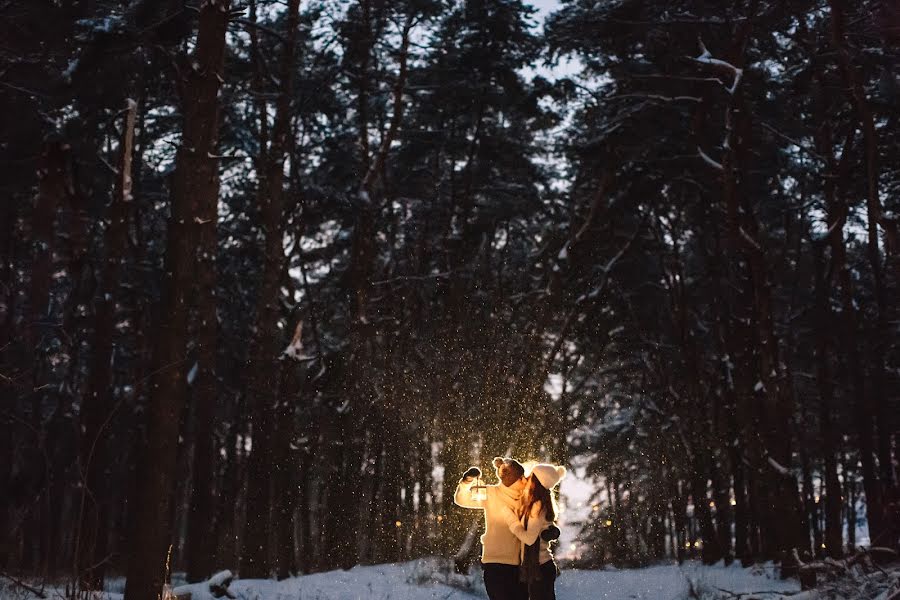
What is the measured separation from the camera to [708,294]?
20.7 m

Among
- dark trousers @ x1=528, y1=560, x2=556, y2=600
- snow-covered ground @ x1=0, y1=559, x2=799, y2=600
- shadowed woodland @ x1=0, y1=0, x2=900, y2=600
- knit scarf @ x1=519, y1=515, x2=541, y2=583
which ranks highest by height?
shadowed woodland @ x1=0, y1=0, x2=900, y2=600

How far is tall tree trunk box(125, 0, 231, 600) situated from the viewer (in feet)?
25.3

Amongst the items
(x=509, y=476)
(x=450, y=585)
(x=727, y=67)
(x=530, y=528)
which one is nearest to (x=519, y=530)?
(x=530, y=528)

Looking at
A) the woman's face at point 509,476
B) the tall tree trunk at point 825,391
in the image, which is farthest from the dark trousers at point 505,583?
the tall tree trunk at point 825,391

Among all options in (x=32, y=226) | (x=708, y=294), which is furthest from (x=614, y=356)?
(x=32, y=226)

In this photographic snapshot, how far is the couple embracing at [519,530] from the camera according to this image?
6629 mm

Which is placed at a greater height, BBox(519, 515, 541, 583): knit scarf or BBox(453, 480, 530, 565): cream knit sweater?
BBox(453, 480, 530, 565): cream knit sweater

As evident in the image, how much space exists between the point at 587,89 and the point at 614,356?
25.2 feet

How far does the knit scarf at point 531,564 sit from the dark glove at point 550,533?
0.06m

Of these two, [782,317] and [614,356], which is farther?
[782,317]

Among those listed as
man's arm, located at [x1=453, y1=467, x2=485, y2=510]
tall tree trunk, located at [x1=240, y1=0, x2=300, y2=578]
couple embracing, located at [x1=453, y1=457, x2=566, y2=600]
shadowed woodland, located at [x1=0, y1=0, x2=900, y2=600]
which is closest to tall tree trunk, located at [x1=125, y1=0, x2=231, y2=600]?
shadowed woodland, located at [x1=0, y1=0, x2=900, y2=600]

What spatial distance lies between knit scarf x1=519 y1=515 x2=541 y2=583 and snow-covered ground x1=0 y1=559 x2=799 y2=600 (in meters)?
4.58

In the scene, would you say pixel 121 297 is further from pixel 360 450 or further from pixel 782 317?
pixel 782 317

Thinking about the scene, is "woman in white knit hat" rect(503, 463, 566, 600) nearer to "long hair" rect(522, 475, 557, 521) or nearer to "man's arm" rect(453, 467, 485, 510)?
"long hair" rect(522, 475, 557, 521)
